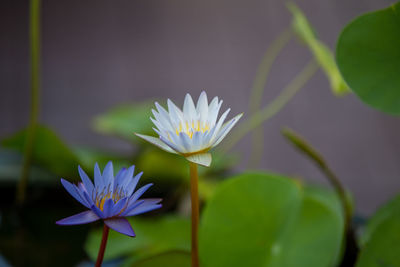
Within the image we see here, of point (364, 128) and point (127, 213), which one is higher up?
point (127, 213)

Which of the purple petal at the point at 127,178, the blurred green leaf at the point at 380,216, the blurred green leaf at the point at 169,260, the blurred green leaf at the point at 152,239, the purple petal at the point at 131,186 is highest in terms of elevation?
the purple petal at the point at 127,178

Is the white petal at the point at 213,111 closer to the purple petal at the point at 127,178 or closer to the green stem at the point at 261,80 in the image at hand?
the purple petal at the point at 127,178

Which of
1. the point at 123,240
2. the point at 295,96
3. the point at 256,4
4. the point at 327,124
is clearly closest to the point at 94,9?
the point at 256,4

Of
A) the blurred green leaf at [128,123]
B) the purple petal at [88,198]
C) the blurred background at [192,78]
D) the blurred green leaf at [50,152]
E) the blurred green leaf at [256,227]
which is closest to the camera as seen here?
the purple petal at [88,198]

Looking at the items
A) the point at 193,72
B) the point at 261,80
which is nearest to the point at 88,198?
the point at 261,80

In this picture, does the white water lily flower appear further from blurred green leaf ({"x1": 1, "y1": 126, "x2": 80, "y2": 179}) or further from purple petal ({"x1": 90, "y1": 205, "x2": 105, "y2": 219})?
blurred green leaf ({"x1": 1, "y1": 126, "x2": 80, "y2": 179})

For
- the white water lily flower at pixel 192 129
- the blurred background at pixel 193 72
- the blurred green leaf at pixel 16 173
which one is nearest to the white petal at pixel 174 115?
the white water lily flower at pixel 192 129

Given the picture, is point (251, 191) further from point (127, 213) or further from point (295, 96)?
point (295, 96)
